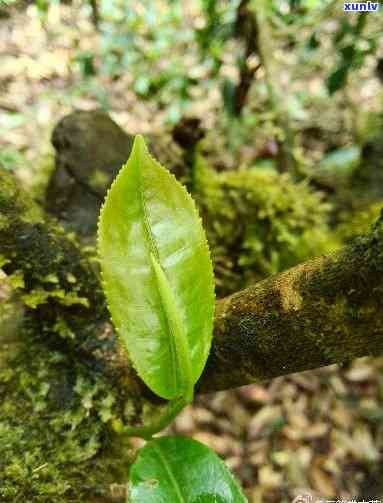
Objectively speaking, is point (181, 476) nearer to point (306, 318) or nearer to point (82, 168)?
point (306, 318)

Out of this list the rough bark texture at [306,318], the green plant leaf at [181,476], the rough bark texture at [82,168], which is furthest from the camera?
the rough bark texture at [82,168]

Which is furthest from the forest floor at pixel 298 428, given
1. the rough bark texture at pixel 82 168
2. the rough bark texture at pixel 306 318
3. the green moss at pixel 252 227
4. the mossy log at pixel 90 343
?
the rough bark texture at pixel 306 318

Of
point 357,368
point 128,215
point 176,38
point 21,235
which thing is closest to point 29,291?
point 21,235

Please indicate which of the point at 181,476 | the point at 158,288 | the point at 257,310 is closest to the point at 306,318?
the point at 257,310

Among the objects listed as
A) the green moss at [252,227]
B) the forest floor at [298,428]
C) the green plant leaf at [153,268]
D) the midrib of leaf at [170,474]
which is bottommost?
the forest floor at [298,428]

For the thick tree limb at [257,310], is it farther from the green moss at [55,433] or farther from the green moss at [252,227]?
the green moss at [252,227]

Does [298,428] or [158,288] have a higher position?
[158,288]

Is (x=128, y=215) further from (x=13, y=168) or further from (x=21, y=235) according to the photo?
(x=13, y=168)
